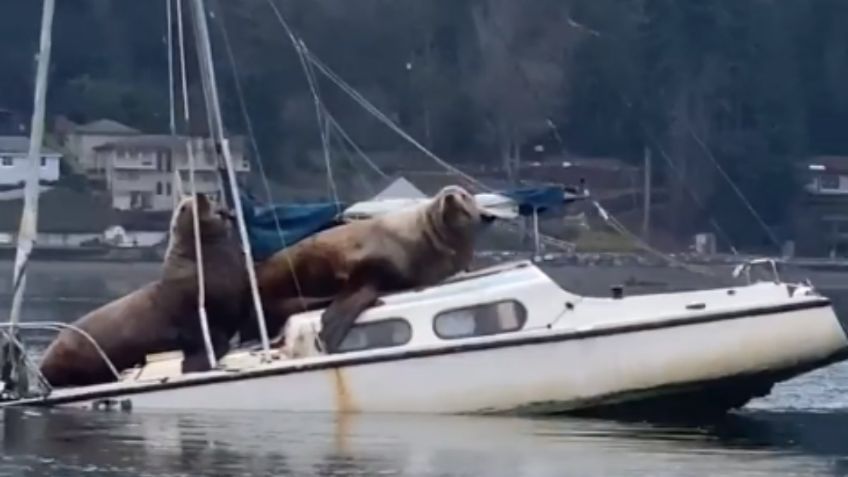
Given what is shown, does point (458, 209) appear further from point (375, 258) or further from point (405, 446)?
point (405, 446)

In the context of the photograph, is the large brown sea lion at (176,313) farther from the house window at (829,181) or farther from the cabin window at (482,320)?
the house window at (829,181)

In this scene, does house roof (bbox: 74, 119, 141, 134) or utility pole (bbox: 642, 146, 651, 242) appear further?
house roof (bbox: 74, 119, 141, 134)

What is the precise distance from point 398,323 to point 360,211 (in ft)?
12.2

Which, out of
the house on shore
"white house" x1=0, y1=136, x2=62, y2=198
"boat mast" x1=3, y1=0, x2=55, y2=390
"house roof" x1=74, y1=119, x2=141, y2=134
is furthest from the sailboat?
"house roof" x1=74, y1=119, x2=141, y2=134

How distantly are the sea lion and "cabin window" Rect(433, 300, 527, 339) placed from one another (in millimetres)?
1143

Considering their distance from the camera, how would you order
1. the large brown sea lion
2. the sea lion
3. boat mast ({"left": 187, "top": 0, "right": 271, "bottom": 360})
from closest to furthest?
the sea lion → boat mast ({"left": 187, "top": 0, "right": 271, "bottom": 360}) → the large brown sea lion

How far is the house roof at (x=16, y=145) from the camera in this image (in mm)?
134500

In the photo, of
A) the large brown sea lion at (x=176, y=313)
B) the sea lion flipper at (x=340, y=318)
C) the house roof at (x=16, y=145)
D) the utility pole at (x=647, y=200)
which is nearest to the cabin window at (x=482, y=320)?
the sea lion flipper at (x=340, y=318)

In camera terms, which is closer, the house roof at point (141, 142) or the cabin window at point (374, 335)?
the cabin window at point (374, 335)

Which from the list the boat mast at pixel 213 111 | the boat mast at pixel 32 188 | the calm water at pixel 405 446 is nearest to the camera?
the calm water at pixel 405 446

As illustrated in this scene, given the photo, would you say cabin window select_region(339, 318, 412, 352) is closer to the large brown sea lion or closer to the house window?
the large brown sea lion

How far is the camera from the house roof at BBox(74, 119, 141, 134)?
138 meters

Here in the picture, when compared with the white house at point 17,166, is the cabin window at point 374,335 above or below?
below

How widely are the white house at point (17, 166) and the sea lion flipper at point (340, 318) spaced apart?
8638 centimetres
